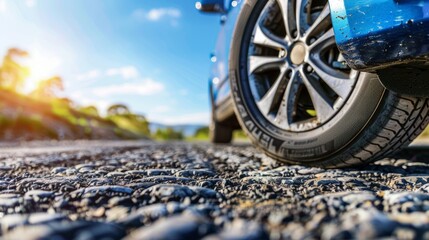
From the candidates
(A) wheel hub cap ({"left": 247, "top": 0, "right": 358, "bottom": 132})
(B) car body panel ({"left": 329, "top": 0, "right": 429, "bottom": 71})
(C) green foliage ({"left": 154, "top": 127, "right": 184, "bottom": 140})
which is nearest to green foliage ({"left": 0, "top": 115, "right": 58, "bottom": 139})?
(A) wheel hub cap ({"left": 247, "top": 0, "right": 358, "bottom": 132})

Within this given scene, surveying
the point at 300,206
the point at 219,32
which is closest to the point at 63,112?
the point at 219,32

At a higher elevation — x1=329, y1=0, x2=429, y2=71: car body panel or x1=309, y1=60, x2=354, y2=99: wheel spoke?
x1=329, y1=0, x2=429, y2=71: car body panel

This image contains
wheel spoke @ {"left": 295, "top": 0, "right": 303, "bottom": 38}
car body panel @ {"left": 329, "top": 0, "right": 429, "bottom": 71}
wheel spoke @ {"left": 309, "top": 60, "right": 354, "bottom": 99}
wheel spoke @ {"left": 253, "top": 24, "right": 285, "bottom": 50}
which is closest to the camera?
car body panel @ {"left": 329, "top": 0, "right": 429, "bottom": 71}

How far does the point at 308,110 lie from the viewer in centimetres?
237

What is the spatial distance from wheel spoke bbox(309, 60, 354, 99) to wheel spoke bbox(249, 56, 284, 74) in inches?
10.5

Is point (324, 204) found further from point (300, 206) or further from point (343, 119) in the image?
point (343, 119)

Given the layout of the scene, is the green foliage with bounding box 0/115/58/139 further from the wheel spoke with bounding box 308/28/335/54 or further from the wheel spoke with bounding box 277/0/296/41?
the wheel spoke with bounding box 308/28/335/54

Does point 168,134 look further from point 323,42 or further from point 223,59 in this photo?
point 323,42

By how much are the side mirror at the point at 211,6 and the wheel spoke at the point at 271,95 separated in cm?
153

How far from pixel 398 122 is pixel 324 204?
0.78 m

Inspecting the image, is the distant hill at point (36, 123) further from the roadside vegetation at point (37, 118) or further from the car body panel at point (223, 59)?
the car body panel at point (223, 59)

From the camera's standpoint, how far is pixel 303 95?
2.28 metres

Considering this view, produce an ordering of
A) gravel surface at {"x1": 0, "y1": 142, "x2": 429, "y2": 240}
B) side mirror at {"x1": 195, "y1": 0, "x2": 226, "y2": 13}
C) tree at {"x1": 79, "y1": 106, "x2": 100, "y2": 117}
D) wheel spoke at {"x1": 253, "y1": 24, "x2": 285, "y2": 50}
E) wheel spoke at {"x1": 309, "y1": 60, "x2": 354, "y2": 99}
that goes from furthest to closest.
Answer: tree at {"x1": 79, "y1": 106, "x2": 100, "y2": 117}, side mirror at {"x1": 195, "y1": 0, "x2": 226, "y2": 13}, wheel spoke at {"x1": 253, "y1": 24, "x2": 285, "y2": 50}, wheel spoke at {"x1": 309, "y1": 60, "x2": 354, "y2": 99}, gravel surface at {"x1": 0, "y1": 142, "x2": 429, "y2": 240}

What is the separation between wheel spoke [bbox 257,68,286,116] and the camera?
2189 millimetres
